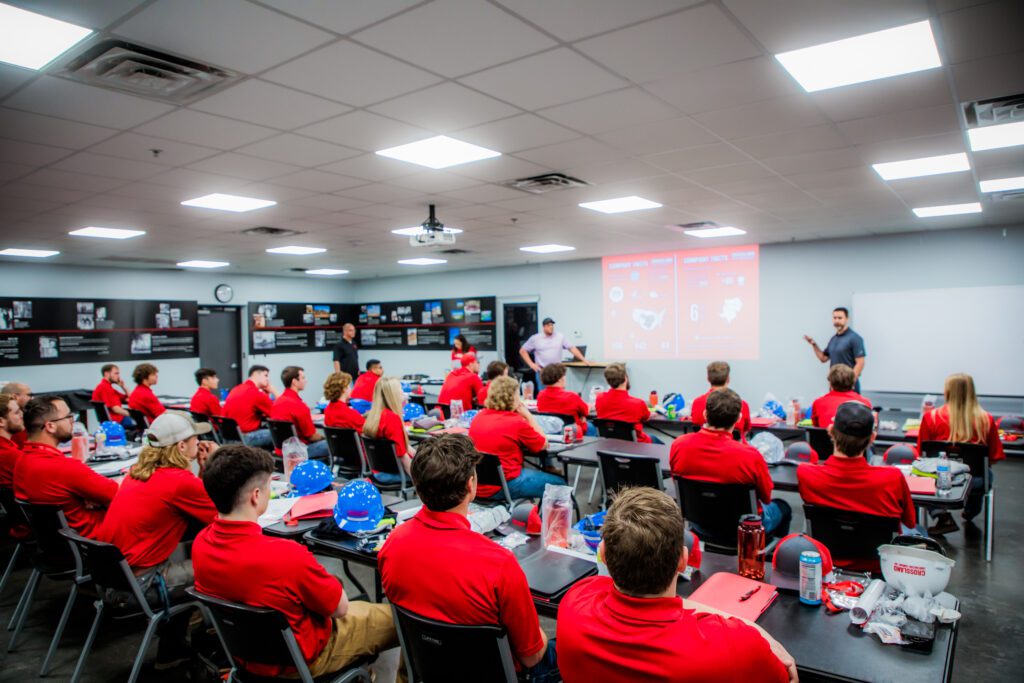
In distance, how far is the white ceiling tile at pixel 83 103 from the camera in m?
2.74

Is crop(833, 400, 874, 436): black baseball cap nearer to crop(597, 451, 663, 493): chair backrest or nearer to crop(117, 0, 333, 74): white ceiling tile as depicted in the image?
crop(597, 451, 663, 493): chair backrest

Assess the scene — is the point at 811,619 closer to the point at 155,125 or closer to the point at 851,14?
the point at 851,14

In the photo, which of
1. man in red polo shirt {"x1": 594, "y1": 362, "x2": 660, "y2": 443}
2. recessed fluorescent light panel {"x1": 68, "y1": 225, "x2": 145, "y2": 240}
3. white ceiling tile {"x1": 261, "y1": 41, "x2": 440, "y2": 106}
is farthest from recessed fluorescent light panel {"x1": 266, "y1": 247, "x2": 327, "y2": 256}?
white ceiling tile {"x1": 261, "y1": 41, "x2": 440, "y2": 106}

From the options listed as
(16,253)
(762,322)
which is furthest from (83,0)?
(762,322)

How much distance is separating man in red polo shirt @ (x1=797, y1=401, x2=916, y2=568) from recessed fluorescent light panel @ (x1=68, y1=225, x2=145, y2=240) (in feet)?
22.6

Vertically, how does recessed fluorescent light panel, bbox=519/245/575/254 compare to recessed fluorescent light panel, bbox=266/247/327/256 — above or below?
above

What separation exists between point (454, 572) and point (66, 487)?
8.02ft

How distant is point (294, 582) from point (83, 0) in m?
2.01

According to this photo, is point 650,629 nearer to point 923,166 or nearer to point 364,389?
point 923,166

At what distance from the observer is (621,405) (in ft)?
17.4

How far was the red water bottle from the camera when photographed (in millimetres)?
2033

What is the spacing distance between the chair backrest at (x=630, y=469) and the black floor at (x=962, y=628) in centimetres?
97

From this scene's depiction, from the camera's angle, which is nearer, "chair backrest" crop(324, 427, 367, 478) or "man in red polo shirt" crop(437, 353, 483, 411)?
"chair backrest" crop(324, 427, 367, 478)

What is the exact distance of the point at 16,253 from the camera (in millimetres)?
8148
